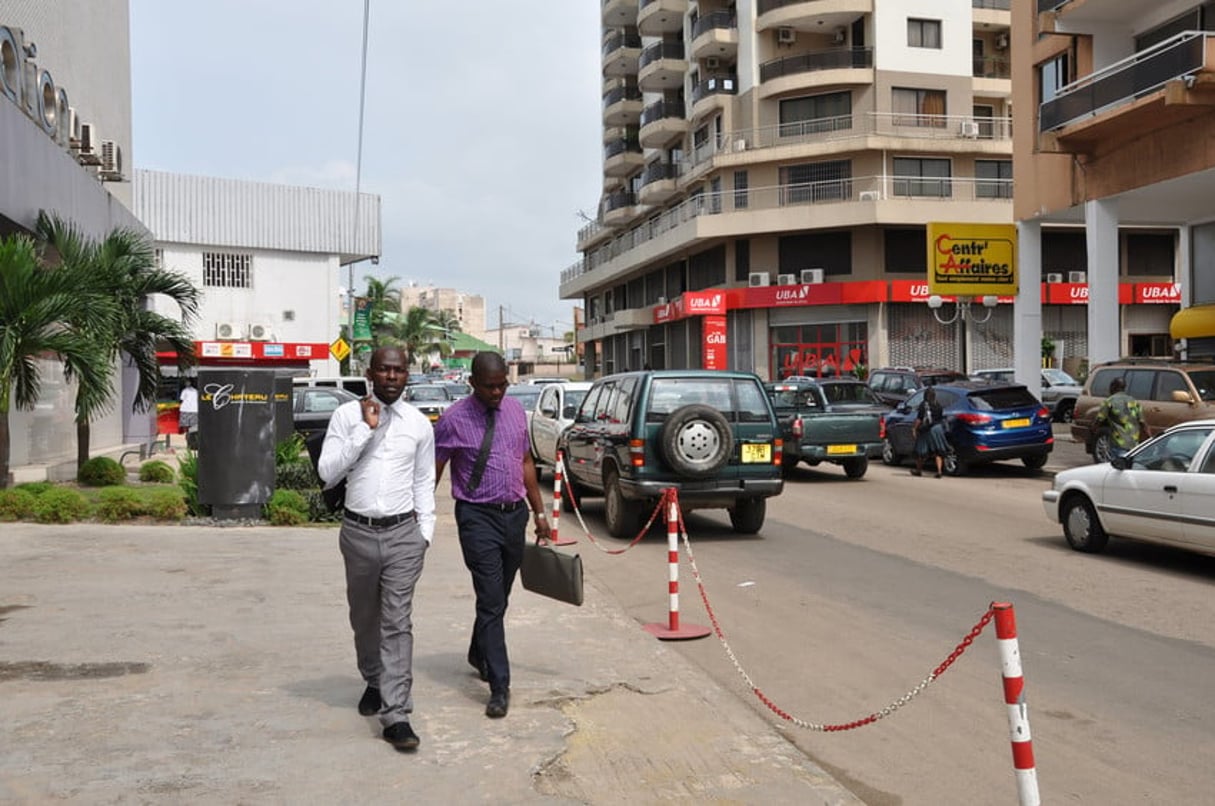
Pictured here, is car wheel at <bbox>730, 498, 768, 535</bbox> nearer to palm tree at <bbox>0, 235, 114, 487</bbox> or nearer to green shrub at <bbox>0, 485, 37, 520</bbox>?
palm tree at <bbox>0, 235, 114, 487</bbox>

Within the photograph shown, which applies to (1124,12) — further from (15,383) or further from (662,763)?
(662,763)

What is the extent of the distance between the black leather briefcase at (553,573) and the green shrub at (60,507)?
29.1 ft

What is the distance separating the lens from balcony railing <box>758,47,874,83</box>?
158 feet

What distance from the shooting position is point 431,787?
15.8ft

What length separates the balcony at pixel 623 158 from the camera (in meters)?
68.4

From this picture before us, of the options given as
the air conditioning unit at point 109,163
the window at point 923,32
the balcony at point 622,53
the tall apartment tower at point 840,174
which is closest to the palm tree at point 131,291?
the air conditioning unit at point 109,163

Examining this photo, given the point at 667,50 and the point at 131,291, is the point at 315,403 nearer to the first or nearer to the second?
the point at 131,291

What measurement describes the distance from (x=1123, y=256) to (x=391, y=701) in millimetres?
52074

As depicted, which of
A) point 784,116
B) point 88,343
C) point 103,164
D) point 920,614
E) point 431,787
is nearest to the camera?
point 431,787

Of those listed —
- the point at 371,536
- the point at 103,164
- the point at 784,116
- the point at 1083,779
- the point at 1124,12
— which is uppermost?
the point at 784,116

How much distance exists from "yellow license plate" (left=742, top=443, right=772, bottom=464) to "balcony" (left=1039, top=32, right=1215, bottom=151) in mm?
13775

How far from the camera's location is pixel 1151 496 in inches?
420

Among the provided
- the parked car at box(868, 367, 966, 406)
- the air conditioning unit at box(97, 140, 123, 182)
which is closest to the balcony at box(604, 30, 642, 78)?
the parked car at box(868, 367, 966, 406)

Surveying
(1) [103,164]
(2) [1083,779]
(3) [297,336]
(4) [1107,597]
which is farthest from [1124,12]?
(3) [297,336]
